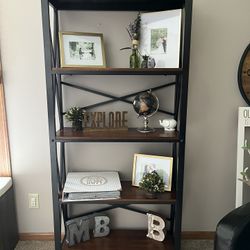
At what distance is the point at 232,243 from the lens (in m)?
1.04

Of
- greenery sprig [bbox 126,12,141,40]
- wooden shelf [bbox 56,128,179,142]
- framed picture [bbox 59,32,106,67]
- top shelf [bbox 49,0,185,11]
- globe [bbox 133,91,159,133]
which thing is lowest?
wooden shelf [bbox 56,128,179,142]

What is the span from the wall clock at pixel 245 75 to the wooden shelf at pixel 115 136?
58 cm

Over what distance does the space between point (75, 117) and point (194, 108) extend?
0.81m

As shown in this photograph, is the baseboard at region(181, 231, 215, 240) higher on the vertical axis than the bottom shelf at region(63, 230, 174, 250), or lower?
lower

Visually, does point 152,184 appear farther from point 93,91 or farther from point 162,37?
point 162,37

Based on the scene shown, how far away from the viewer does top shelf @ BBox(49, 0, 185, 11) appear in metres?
1.44

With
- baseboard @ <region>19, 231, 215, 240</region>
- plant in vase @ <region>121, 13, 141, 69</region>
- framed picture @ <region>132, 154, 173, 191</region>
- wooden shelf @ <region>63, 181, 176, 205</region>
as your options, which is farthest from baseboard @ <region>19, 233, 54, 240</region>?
plant in vase @ <region>121, 13, 141, 69</region>

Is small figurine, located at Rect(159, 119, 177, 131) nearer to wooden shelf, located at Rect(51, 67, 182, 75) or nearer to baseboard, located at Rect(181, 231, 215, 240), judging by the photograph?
wooden shelf, located at Rect(51, 67, 182, 75)

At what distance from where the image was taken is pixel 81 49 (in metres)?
1.45

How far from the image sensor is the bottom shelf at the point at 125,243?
1625mm

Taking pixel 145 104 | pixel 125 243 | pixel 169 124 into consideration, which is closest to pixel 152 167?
pixel 169 124

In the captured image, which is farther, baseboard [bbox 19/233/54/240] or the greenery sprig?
baseboard [bbox 19/233/54/240]

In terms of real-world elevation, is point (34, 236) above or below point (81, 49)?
below

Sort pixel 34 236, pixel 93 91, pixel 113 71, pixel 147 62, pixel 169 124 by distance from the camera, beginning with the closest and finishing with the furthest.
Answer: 1. pixel 113 71
2. pixel 147 62
3. pixel 169 124
4. pixel 93 91
5. pixel 34 236
